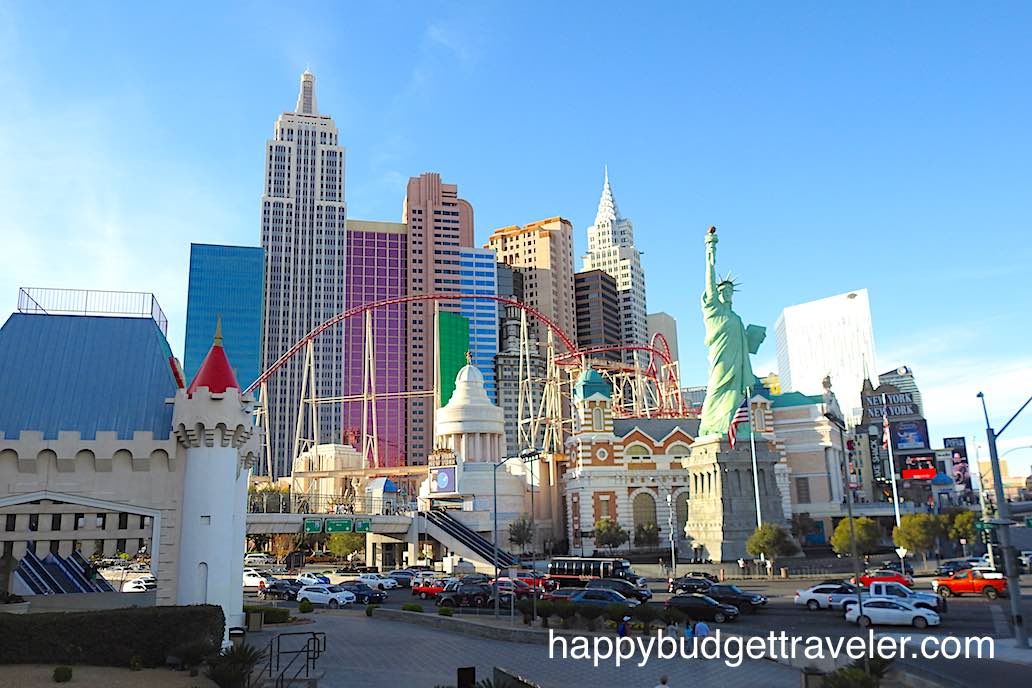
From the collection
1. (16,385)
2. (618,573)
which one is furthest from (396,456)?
(16,385)

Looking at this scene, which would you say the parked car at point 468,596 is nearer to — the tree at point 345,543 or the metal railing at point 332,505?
the metal railing at point 332,505

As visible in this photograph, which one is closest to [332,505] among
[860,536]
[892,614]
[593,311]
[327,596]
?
[327,596]

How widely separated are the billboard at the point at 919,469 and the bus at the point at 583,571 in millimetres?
54564

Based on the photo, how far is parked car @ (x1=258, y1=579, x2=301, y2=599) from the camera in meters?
44.0

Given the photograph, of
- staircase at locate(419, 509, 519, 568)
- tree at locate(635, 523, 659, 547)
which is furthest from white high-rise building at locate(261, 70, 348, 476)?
tree at locate(635, 523, 659, 547)

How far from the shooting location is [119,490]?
2270 centimetres

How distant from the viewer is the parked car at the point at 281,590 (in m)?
44.0

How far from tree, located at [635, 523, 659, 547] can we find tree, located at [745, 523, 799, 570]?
17.9 m

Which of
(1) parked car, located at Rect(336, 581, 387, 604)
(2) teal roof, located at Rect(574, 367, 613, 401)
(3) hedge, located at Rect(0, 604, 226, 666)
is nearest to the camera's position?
(3) hedge, located at Rect(0, 604, 226, 666)

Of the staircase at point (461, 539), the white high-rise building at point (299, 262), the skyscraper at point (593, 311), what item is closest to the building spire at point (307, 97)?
the white high-rise building at point (299, 262)

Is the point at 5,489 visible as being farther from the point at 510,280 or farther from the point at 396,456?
the point at 510,280

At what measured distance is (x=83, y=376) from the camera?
2434cm

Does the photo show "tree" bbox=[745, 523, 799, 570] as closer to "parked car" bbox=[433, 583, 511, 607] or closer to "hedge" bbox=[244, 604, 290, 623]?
"parked car" bbox=[433, 583, 511, 607]

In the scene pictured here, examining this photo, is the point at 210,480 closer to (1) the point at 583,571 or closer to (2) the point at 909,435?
(1) the point at 583,571
